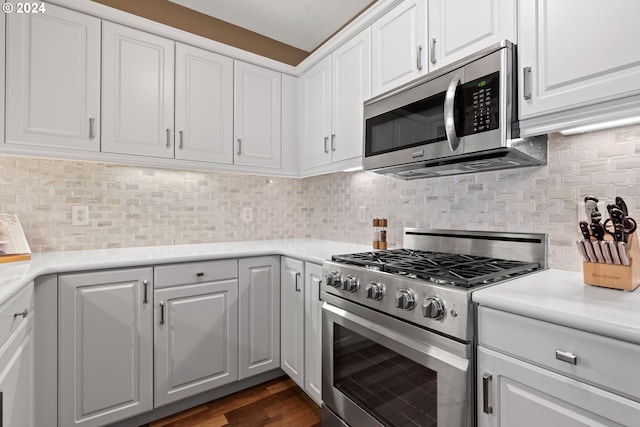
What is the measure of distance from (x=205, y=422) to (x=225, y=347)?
0.40 metres

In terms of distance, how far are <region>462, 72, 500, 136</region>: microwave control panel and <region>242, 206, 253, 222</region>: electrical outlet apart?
185 centimetres

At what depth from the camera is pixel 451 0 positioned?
4.81 feet

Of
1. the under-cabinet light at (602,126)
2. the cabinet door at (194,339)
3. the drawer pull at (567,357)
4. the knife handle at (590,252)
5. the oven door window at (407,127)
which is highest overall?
the oven door window at (407,127)

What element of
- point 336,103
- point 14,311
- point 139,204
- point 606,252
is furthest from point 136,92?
point 606,252

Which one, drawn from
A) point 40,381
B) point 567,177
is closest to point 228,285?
point 40,381

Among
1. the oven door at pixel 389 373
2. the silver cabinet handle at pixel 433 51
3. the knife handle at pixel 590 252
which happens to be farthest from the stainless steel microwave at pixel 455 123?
the oven door at pixel 389 373

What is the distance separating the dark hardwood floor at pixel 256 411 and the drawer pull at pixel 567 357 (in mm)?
1422

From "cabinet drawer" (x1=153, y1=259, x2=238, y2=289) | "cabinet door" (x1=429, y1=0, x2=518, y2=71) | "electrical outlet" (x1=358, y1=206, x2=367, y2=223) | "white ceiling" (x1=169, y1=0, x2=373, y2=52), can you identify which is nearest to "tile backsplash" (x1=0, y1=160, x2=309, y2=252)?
"cabinet drawer" (x1=153, y1=259, x2=238, y2=289)

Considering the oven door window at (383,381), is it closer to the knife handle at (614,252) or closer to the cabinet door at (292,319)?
the cabinet door at (292,319)

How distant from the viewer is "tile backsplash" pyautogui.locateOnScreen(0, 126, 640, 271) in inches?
54.1

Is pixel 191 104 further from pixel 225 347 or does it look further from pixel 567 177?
pixel 567 177

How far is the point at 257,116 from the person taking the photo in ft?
8.22

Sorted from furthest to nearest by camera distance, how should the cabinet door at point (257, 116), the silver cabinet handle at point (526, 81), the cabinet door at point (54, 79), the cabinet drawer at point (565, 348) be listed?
the cabinet door at point (257, 116)
the cabinet door at point (54, 79)
the silver cabinet handle at point (526, 81)
the cabinet drawer at point (565, 348)

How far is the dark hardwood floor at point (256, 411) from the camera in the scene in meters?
1.84
